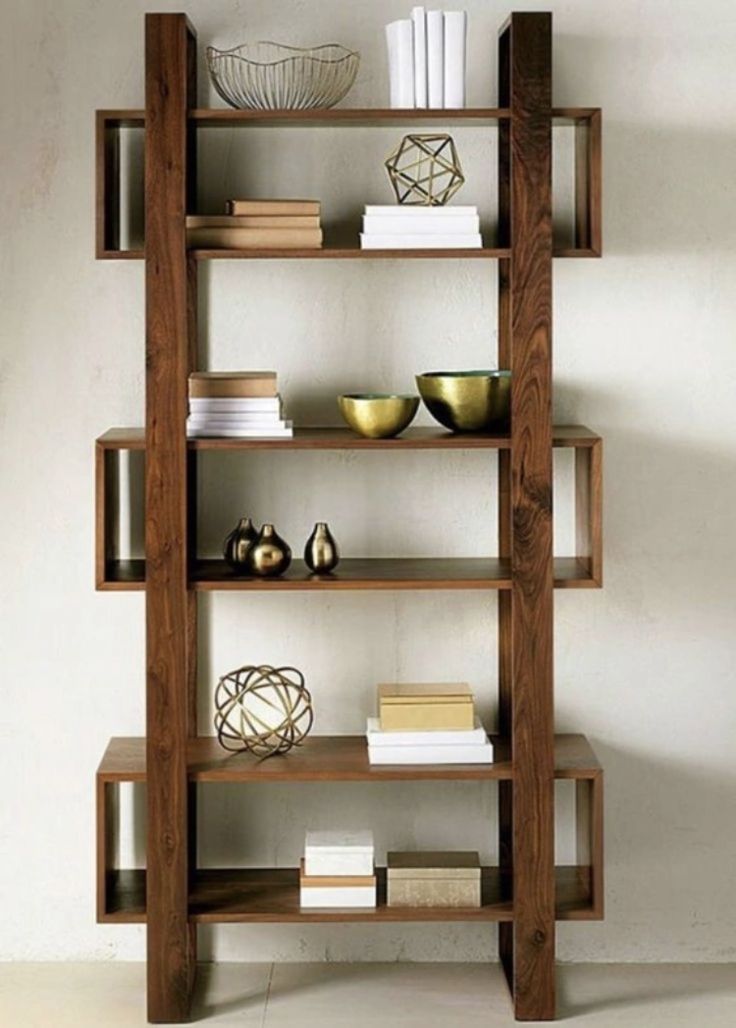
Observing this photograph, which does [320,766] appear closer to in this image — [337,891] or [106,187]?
[337,891]

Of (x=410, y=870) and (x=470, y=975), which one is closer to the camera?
(x=410, y=870)

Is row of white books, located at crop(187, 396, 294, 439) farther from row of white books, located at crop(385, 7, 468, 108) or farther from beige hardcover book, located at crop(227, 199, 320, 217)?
row of white books, located at crop(385, 7, 468, 108)

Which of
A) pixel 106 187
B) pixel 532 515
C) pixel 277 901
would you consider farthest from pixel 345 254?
pixel 277 901

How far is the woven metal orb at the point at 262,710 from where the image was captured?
12.4ft

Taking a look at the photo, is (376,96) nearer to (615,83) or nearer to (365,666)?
(615,83)

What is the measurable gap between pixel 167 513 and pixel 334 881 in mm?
861

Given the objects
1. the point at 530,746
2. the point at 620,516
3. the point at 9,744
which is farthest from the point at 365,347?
the point at 9,744

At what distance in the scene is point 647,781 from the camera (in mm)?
4031

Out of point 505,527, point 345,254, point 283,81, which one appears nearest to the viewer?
point 345,254

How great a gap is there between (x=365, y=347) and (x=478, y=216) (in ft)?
1.26

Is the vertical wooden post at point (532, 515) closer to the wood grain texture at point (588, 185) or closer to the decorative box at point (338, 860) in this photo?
the wood grain texture at point (588, 185)

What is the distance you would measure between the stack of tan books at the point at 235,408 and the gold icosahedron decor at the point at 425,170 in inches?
20.0

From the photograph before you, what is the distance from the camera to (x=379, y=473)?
3.96 meters

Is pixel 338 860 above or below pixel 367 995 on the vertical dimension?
above
